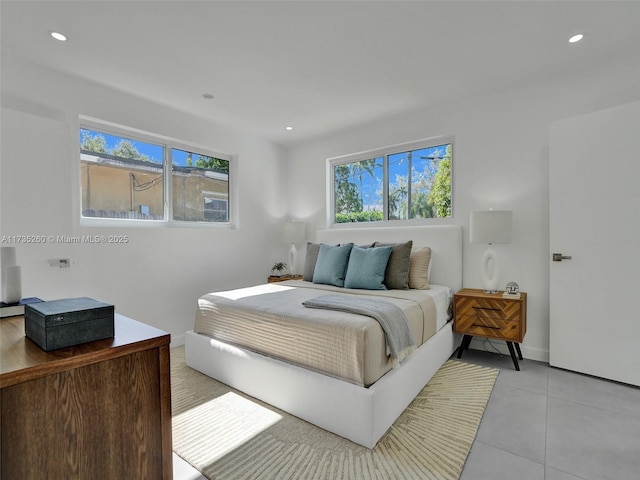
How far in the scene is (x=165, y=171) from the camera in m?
3.57

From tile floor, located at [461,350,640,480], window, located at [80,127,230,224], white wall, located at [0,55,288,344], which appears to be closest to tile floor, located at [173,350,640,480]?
tile floor, located at [461,350,640,480]

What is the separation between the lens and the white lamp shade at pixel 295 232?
173 inches

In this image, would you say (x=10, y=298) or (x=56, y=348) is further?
(x=10, y=298)

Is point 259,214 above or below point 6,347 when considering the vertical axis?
above

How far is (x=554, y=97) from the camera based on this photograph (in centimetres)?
287

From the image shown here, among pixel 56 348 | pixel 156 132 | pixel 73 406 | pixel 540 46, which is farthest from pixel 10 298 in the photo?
pixel 540 46

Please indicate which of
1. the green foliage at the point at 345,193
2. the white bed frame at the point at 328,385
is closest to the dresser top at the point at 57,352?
the white bed frame at the point at 328,385

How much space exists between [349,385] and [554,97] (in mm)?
3053

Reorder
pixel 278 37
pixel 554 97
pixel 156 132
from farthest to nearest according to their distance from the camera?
pixel 156 132 < pixel 554 97 < pixel 278 37

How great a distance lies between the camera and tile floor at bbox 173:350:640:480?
1.57 meters

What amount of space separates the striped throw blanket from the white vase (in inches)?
60.8

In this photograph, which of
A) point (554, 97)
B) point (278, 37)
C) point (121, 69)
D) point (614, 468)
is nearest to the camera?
point (614, 468)

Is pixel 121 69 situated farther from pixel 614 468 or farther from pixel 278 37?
pixel 614 468

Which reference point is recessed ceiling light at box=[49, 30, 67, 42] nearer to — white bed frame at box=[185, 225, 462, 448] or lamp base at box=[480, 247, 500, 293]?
white bed frame at box=[185, 225, 462, 448]
